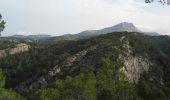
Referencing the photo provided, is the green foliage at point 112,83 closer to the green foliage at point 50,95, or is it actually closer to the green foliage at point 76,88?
the green foliage at point 76,88

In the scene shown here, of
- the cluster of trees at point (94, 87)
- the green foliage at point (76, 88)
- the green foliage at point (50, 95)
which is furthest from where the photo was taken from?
the green foliage at point (50, 95)

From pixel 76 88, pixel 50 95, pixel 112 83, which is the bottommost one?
pixel 50 95

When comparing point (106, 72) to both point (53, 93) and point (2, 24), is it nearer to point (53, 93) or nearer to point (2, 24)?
point (53, 93)

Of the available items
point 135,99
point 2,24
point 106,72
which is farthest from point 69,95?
point 2,24

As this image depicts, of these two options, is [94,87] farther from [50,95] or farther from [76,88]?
[50,95]

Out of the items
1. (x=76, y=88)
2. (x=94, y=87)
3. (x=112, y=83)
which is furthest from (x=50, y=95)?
(x=112, y=83)

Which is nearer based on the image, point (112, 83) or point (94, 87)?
point (112, 83)

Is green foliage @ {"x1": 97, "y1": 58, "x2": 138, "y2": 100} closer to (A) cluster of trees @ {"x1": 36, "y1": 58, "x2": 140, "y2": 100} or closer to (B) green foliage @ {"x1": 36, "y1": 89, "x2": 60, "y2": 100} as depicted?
(A) cluster of trees @ {"x1": 36, "y1": 58, "x2": 140, "y2": 100}

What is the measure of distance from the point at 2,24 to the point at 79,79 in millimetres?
29342

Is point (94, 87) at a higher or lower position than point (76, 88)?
higher

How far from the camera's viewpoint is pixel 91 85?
74.1m

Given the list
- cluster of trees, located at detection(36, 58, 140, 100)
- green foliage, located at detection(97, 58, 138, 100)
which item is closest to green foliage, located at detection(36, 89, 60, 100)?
cluster of trees, located at detection(36, 58, 140, 100)

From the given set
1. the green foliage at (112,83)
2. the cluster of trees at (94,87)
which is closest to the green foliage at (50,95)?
the cluster of trees at (94,87)

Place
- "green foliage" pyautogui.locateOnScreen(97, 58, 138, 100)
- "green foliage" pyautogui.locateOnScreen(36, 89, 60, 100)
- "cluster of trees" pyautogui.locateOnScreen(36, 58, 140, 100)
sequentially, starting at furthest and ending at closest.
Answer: "green foliage" pyautogui.locateOnScreen(36, 89, 60, 100)
"cluster of trees" pyautogui.locateOnScreen(36, 58, 140, 100)
"green foliage" pyautogui.locateOnScreen(97, 58, 138, 100)
